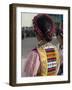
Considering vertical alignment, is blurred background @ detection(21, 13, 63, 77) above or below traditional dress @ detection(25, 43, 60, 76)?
above

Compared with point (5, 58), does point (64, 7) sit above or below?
above

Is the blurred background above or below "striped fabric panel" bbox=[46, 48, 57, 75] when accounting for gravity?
above

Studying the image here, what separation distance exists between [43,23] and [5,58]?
1.22 feet

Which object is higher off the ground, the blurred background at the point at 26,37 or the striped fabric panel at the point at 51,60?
the blurred background at the point at 26,37

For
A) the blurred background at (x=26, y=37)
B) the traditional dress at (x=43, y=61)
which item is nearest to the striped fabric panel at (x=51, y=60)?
the traditional dress at (x=43, y=61)

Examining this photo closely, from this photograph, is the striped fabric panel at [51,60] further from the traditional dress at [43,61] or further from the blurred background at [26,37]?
the blurred background at [26,37]

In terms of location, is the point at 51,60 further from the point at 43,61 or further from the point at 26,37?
the point at 26,37

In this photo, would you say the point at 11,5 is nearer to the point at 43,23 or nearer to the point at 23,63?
the point at 43,23

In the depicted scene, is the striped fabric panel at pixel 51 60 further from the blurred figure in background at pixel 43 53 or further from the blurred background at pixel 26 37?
the blurred background at pixel 26 37

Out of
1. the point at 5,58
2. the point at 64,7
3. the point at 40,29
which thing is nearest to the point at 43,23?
the point at 40,29

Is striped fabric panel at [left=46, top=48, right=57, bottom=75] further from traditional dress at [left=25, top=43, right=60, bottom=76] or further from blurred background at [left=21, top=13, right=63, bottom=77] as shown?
blurred background at [left=21, top=13, right=63, bottom=77]

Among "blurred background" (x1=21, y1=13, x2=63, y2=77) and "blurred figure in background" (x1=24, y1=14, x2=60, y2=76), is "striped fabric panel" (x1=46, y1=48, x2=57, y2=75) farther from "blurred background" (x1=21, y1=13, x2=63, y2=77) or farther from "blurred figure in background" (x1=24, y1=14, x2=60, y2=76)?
"blurred background" (x1=21, y1=13, x2=63, y2=77)

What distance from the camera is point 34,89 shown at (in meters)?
1.88

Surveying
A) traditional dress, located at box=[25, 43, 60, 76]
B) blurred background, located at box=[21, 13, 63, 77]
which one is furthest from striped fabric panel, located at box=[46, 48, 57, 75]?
blurred background, located at box=[21, 13, 63, 77]
